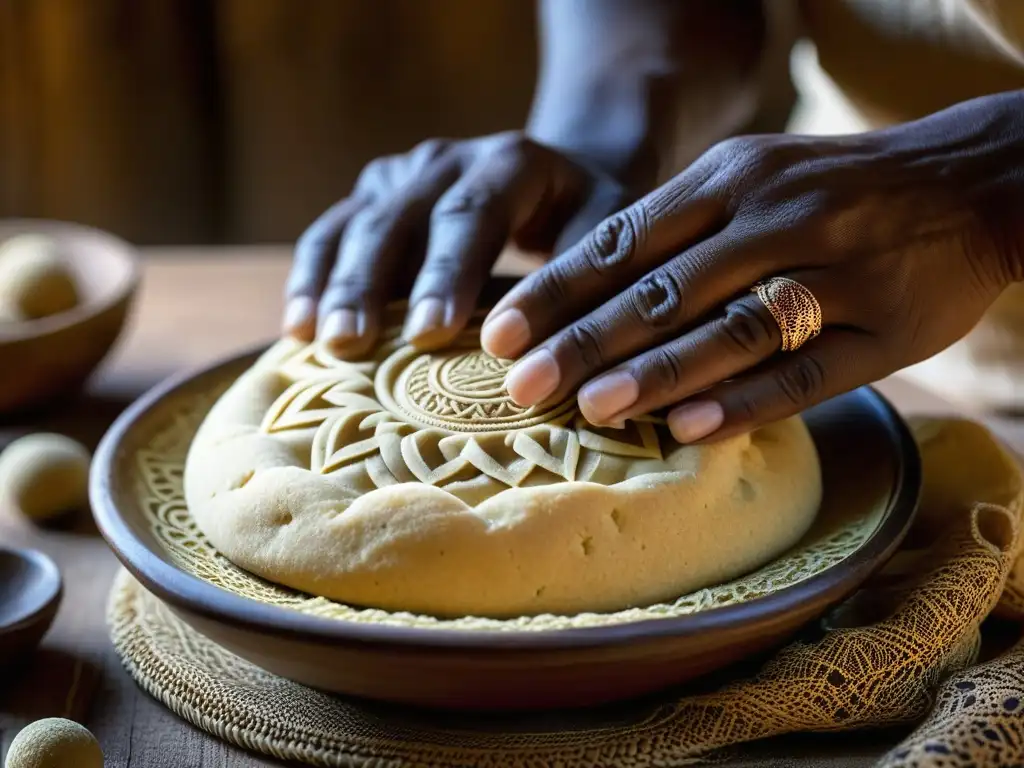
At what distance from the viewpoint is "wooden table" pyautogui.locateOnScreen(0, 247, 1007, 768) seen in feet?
2.51

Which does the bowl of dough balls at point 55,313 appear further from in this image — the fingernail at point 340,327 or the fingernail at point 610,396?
the fingernail at point 610,396

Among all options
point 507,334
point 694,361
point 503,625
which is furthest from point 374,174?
point 503,625

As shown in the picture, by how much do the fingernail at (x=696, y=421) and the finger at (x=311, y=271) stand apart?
34 cm

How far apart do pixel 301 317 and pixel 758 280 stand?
0.39 metres

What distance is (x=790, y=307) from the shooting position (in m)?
0.80

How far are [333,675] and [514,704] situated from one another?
0.11m

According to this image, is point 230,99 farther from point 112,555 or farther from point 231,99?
point 112,555

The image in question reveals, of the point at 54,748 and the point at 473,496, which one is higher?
the point at 473,496

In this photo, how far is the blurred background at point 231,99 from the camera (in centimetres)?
239

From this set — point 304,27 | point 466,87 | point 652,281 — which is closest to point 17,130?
point 304,27

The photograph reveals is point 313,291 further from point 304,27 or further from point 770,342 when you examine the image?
point 304,27

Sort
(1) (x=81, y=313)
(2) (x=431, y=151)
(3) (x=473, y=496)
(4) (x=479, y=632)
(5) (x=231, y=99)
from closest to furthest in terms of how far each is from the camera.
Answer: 1. (4) (x=479, y=632)
2. (3) (x=473, y=496)
3. (2) (x=431, y=151)
4. (1) (x=81, y=313)
5. (5) (x=231, y=99)

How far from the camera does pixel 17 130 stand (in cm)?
243

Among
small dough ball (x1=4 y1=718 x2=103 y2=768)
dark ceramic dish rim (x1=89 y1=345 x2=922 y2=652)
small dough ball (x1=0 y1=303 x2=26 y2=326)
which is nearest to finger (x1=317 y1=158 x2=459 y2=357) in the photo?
dark ceramic dish rim (x1=89 y1=345 x2=922 y2=652)
